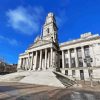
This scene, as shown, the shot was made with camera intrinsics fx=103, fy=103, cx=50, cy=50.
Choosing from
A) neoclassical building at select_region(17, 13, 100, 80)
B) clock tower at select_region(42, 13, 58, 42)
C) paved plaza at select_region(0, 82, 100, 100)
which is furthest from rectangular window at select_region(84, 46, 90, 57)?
paved plaza at select_region(0, 82, 100, 100)

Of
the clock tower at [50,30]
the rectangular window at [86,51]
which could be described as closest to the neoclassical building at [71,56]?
the rectangular window at [86,51]

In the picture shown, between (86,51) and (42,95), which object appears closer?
(42,95)

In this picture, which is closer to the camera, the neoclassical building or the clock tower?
the neoclassical building

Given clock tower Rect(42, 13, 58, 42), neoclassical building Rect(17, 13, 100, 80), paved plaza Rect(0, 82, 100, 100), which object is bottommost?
paved plaza Rect(0, 82, 100, 100)

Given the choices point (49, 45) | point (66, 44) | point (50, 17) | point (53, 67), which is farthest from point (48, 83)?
point (50, 17)

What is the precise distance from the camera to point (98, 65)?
35312mm

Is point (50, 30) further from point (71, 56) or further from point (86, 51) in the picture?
point (86, 51)

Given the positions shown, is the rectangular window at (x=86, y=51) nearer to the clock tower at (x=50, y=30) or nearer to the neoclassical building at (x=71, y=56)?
the neoclassical building at (x=71, y=56)

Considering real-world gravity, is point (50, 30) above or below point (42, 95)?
above

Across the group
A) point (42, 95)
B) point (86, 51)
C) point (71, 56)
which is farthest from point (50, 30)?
point (42, 95)

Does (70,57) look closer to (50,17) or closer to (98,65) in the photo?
(98,65)

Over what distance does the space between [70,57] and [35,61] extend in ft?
50.8

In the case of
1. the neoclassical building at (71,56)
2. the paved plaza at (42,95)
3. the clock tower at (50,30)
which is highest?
the clock tower at (50,30)

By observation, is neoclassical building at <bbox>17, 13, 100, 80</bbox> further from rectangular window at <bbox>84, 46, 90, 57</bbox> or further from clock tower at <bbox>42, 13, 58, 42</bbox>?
clock tower at <bbox>42, 13, 58, 42</bbox>
